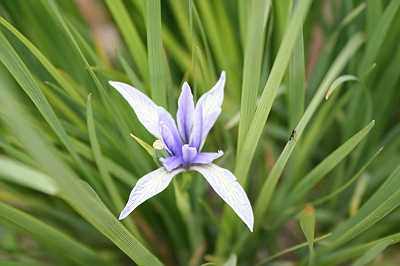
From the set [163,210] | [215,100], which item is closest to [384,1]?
[215,100]

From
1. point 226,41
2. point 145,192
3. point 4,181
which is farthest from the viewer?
point 226,41

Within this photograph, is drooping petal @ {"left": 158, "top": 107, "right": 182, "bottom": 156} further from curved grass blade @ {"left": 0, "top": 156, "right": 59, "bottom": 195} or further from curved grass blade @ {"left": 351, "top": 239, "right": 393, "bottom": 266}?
curved grass blade @ {"left": 351, "top": 239, "right": 393, "bottom": 266}

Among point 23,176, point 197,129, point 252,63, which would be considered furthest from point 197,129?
point 23,176

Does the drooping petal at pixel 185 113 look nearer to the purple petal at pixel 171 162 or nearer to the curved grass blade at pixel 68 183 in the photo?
the purple petal at pixel 171 162

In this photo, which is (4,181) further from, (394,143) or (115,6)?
(394,143)

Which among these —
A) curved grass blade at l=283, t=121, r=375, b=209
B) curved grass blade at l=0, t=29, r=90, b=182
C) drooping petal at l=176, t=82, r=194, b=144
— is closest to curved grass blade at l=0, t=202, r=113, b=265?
curved grass blade at l=0, t=29, r=90, b=182
